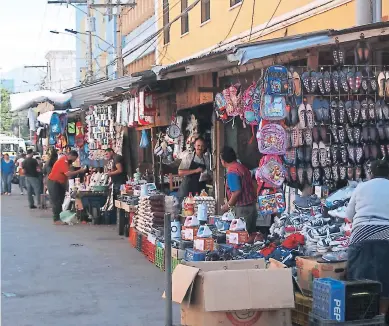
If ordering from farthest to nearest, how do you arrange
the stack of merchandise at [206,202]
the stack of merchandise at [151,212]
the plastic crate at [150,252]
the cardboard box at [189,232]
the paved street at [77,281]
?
the stack of merchandise at [151,212], the plastic crate at [150,252], the stack of merchandise at [206,202], the cardboard box at [189,232], the paved street at [77,281]

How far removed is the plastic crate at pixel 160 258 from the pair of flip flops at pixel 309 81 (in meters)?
3.70

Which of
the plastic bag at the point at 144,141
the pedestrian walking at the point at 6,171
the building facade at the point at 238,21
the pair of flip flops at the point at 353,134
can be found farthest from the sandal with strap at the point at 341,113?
the pedestrian walking at the point at 6,171

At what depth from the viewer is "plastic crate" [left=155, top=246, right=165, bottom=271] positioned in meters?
11.6

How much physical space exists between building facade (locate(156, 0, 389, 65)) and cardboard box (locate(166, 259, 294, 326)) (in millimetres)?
6084

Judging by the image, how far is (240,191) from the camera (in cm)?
1085

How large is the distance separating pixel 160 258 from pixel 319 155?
352 cm

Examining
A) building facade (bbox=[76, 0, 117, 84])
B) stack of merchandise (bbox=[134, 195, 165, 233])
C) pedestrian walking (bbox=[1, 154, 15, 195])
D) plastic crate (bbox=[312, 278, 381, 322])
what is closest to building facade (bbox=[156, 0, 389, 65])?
stack of merchandise (bbox=[134, 195, 165, 233])

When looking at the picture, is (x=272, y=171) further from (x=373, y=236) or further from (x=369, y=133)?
(x=373, y=236)

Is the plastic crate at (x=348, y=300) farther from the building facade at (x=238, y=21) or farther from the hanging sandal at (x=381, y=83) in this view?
the building facade at (x=238, y=21)

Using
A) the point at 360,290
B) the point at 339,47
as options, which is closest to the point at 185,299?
the point at 360,290

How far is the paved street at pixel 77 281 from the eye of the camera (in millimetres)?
8852

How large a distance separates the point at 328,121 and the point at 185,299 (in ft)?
11.0

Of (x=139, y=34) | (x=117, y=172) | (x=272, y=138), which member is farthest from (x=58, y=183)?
(x=139, y=34)

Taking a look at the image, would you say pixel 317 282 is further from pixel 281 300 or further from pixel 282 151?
pixel 282 151
